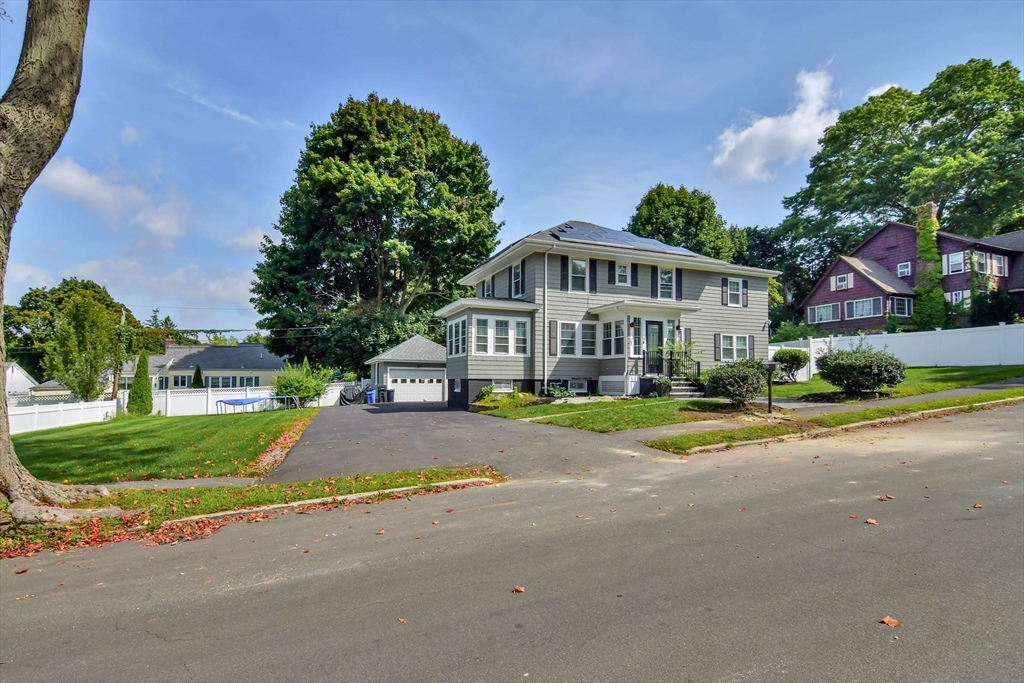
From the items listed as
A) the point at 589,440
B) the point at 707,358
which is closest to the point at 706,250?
the point at 707,358

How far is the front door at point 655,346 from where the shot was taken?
893 inches

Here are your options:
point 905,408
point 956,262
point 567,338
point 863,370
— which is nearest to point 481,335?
point 567,338

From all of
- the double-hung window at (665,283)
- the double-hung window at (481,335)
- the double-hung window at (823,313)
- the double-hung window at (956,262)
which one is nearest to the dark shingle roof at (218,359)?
the double-hung window at (481,335)

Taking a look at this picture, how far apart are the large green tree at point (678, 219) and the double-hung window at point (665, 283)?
21.3 m

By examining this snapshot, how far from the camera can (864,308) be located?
3850 centimetres

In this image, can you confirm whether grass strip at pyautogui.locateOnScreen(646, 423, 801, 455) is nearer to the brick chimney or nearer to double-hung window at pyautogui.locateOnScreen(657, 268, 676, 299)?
double-hung window at pyautogui.locateOnScreen(657, 268, 676, 299)

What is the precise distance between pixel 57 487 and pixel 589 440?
29.1 ft

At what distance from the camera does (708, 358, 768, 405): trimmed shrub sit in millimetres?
15344

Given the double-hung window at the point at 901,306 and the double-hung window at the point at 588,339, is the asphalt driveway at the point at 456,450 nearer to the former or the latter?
the double-hung window at the point at 588,339

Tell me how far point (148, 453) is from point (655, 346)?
17763 mm

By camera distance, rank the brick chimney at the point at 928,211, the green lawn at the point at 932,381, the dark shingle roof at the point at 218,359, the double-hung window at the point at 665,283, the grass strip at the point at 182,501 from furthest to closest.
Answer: the dark shingle roof at the point at 218,359 < the brick chimney at the point at 928,211 < the double-hung window at the point at 665,283 < the green lawn at the point at 932,381 < the grass strip at the point at 182,501

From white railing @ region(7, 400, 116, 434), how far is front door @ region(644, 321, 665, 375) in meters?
21.2

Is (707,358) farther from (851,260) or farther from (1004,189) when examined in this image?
(1004,189)

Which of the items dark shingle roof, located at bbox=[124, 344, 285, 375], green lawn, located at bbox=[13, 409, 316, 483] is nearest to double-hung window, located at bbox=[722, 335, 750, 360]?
green lawn, located at bbox=[13, 409, 316, 483]
